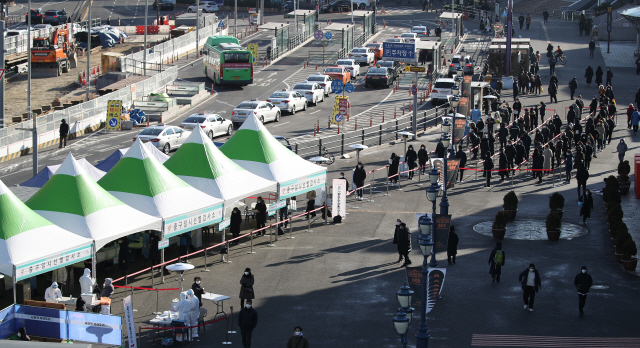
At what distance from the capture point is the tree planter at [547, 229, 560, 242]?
27.5m

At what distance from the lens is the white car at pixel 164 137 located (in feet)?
133

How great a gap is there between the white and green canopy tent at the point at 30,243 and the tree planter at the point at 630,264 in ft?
50.5

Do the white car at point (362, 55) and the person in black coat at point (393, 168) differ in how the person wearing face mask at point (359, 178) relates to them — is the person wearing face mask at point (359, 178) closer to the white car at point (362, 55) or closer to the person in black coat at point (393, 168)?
the person in black coat at point (393, 168)

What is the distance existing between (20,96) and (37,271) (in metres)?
44.6

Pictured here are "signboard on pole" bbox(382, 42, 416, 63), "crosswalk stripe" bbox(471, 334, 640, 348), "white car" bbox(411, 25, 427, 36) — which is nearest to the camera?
"crosswalk stripe" bbox(471, 334, 640, 348)

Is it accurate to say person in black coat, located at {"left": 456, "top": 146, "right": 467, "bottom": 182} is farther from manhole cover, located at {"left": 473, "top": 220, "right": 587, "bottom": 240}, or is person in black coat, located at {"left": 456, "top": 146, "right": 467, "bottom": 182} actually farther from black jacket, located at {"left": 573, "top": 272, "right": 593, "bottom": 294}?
black jacket, located at {"left": 573, "top": 272, "right": 593, "bottom": 294}

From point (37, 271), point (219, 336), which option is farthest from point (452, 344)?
point (37, 271)

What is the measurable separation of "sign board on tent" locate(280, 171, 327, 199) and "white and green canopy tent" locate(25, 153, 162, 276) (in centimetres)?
572

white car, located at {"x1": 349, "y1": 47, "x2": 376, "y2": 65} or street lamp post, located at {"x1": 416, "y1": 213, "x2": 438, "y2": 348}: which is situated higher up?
white car, located at {"x1": 349, "y1": 47, "x2": 376, "y2": 65}

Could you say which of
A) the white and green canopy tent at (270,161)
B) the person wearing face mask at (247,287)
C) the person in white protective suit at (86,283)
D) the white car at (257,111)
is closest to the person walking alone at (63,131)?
the white car at (257,111)

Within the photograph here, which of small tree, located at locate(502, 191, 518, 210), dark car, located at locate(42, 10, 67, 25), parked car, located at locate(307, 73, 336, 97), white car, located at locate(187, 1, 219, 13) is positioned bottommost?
small tree, located at locate(502, 191, 518, 210)

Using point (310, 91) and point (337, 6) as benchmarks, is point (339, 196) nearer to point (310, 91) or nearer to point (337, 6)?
point (310, 91)

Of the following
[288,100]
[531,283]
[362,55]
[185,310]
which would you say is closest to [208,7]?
[362,55]

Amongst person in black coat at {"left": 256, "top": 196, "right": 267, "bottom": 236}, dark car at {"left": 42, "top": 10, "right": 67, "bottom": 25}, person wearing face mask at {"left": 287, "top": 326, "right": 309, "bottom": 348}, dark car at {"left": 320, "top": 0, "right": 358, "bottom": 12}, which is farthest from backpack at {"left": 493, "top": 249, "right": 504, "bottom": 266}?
dark car at {"left": 320, "top": 0, "right": 358, "bottom": 12}
